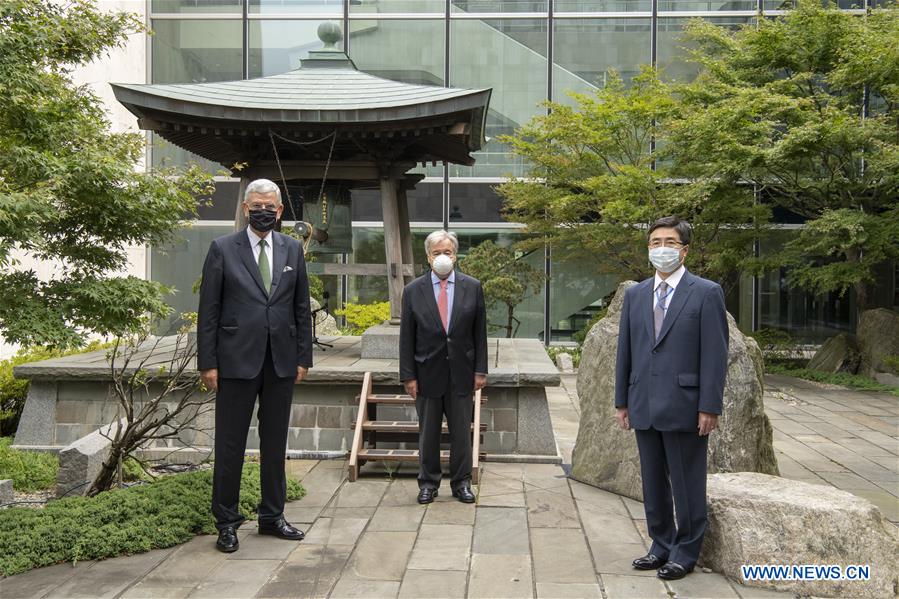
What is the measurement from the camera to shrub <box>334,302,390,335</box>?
→ 47.9 ft

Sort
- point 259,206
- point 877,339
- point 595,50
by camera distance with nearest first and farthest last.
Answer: point 259,206
point 877,339
point 595,50

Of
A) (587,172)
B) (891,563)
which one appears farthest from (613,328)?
(587,172)

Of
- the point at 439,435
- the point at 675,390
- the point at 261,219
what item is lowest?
A: the point at 439,435

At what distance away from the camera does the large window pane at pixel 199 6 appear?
17.1 metres

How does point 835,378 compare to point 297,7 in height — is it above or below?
below

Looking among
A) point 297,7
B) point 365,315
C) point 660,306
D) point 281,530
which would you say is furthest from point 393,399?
point 297,7

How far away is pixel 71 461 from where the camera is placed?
5.30 metres

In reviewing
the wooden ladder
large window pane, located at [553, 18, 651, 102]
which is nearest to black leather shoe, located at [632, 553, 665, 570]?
the wooden ladder

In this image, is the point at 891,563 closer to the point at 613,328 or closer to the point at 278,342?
the point at 613,328

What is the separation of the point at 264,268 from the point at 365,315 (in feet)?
33.6

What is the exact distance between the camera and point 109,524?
4387 millimetres

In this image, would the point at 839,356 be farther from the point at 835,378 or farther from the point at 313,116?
the point at 313,116

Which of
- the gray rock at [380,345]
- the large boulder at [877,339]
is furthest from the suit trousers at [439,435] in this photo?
the large boulder at [877,339]

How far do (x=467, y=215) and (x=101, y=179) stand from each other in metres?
12.0
